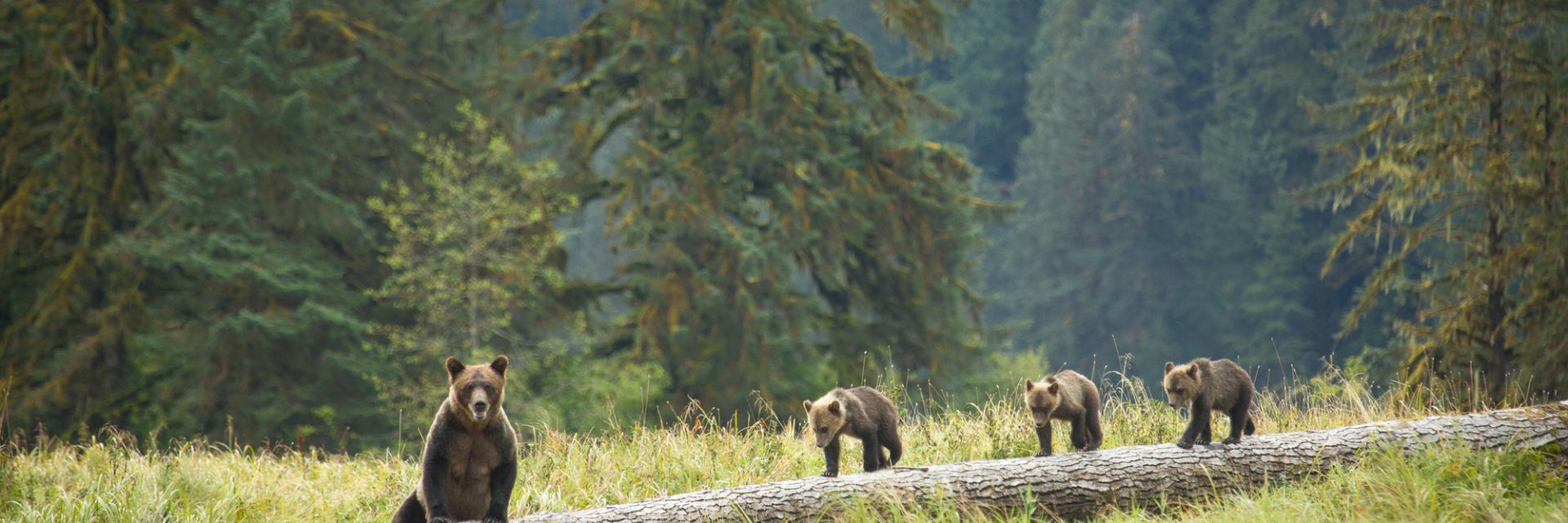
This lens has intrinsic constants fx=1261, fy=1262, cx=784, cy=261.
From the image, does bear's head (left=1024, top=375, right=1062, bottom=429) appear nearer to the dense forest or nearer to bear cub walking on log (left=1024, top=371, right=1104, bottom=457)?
bear cub walking on log (left=1024, top=371, right=1104, bottom=457)

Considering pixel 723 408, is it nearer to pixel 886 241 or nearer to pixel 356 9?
pixel 886 241

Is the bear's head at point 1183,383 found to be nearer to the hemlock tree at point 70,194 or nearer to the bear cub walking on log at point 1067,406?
the bear cub walking on log at point 1067,406

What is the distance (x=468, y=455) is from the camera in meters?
6.21

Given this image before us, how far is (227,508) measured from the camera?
8406mm

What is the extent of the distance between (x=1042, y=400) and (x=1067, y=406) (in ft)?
1.02

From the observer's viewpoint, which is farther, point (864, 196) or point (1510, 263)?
point (864, 196)

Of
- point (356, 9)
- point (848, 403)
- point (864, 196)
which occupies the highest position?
point (356, 9)

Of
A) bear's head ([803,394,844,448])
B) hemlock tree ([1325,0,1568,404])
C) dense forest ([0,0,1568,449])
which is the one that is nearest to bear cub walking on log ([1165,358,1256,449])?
bear's head ([803,394,844,448])

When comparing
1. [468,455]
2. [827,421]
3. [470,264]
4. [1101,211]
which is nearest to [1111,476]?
[827,421]

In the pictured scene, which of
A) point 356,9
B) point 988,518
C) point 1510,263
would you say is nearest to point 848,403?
point 988,518

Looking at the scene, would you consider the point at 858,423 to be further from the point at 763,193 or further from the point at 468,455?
the point at 763,193

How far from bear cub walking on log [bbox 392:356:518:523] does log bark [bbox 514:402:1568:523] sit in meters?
0.40

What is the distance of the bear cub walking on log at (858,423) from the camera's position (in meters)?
7.64

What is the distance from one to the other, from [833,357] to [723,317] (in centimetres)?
263
